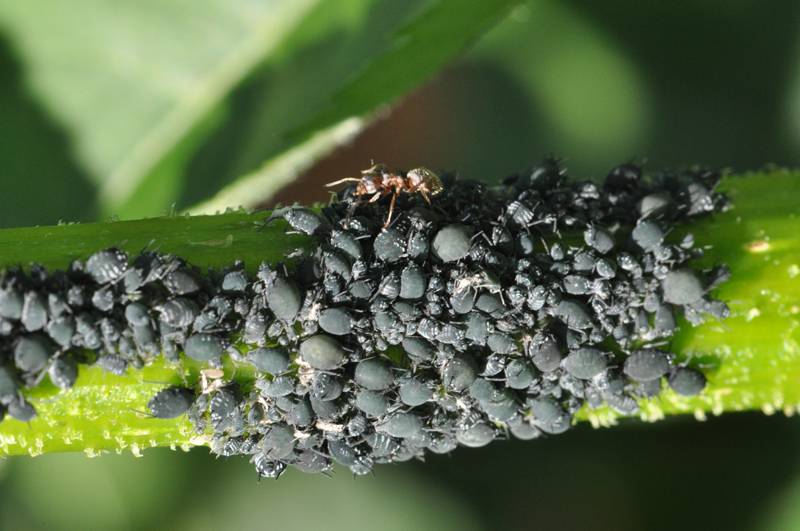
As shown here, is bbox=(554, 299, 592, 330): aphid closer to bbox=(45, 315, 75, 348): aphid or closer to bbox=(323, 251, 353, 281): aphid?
bbox=(323, 251, 353, 281): aphid

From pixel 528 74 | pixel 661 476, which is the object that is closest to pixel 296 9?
pixel 528 74

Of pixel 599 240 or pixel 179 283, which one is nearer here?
pixel 179 283

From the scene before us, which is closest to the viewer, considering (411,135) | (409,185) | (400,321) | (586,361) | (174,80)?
(400,321)

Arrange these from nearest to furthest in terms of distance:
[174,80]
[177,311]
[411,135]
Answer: [177,311]
[174,80]
[411,135]

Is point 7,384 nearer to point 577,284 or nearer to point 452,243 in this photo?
point 452,243

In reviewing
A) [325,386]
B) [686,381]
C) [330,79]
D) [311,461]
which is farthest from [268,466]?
[330,79]

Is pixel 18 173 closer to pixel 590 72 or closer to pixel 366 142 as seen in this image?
pixel 366 142

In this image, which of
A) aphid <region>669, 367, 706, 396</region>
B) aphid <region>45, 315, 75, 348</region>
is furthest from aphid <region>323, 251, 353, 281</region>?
aphid <region>669, 367, 706, 396</region>
